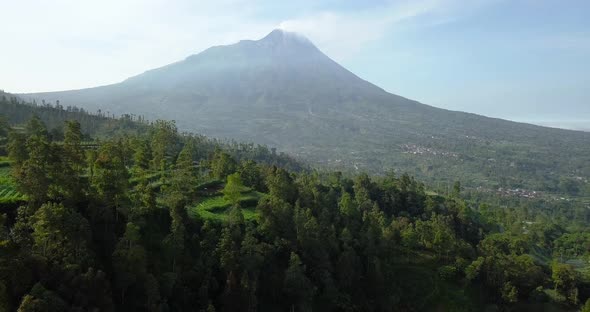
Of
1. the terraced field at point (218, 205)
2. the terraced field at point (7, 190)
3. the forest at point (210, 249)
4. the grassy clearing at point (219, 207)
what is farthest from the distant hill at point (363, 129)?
the terraced field at point (7, 190)

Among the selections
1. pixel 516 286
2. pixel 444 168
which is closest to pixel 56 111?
pixel 516 286

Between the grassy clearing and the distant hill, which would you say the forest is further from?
the distant hill

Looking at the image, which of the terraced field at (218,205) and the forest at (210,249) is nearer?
the forest at (210,249)

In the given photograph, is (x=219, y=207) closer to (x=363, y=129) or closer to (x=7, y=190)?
(x=7, y=190)

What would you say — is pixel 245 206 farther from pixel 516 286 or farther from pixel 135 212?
Answer: pixel 516 286

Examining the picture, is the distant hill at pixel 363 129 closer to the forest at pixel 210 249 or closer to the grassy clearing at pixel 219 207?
the forest at pixel 210 249

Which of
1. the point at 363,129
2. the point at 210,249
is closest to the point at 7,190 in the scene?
the point at 210,249

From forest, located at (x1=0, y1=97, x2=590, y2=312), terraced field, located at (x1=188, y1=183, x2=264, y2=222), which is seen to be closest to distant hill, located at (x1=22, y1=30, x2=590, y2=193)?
forest, located at (x1=0, y1=97, x2=590, y2=312)
